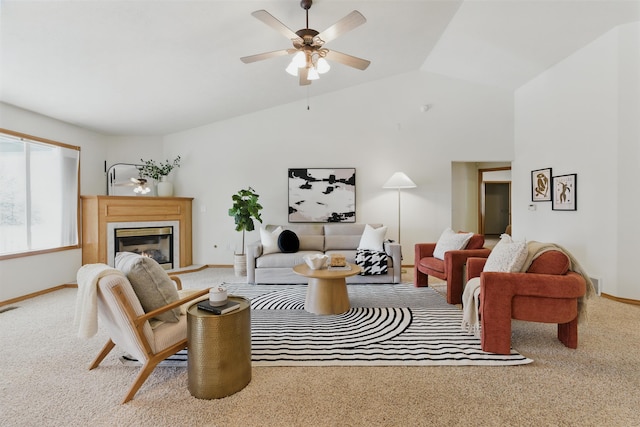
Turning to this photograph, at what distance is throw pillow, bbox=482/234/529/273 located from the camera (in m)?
2.43

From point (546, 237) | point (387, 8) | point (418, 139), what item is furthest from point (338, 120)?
point (546, 237)

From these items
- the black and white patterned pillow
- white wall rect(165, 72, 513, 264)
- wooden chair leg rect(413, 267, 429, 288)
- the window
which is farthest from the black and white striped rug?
the window

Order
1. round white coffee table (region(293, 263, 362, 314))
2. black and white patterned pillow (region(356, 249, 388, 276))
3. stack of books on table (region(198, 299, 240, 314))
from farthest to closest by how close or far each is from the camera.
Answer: black and white patterned pillow (region(356, 249, 388, 276)) < round white coffee table (region(293, 263, 362, 314)) < stack of books on table (region(198, 299, 240, 314))

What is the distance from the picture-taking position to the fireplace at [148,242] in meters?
4.76

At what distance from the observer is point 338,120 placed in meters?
5.47

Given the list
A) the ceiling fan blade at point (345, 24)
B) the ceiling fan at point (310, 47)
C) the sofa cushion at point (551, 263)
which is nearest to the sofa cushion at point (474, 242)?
the sofa cushion at point (551, 263)

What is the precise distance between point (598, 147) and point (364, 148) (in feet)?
10.3

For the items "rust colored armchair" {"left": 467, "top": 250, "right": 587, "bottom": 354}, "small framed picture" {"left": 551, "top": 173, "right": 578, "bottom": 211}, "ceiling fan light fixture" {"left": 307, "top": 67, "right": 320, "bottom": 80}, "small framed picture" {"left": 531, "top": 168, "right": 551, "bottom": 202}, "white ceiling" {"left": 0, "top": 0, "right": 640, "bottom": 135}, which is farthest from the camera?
"small framed picture" {"left": 531, "top": 168, "right": 551, "bottom": 202}

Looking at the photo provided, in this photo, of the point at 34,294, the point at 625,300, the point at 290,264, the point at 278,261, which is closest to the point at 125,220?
the point at 34,294

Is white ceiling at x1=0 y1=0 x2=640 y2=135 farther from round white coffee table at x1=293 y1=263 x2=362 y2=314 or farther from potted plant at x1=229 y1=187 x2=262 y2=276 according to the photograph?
round white coffee table at x1=293 y1=263 x2=362 y2=314

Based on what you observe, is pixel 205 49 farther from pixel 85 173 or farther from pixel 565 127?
pixel 565 127

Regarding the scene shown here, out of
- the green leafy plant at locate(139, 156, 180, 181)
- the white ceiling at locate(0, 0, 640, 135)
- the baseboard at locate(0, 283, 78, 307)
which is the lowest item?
the baseboard at locate(0, 283, 78, 307)

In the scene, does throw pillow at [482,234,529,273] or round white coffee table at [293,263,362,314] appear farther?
round white coffee table at [293,263,362,314]

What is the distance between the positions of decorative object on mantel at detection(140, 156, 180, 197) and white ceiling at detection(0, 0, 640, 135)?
580 mm
